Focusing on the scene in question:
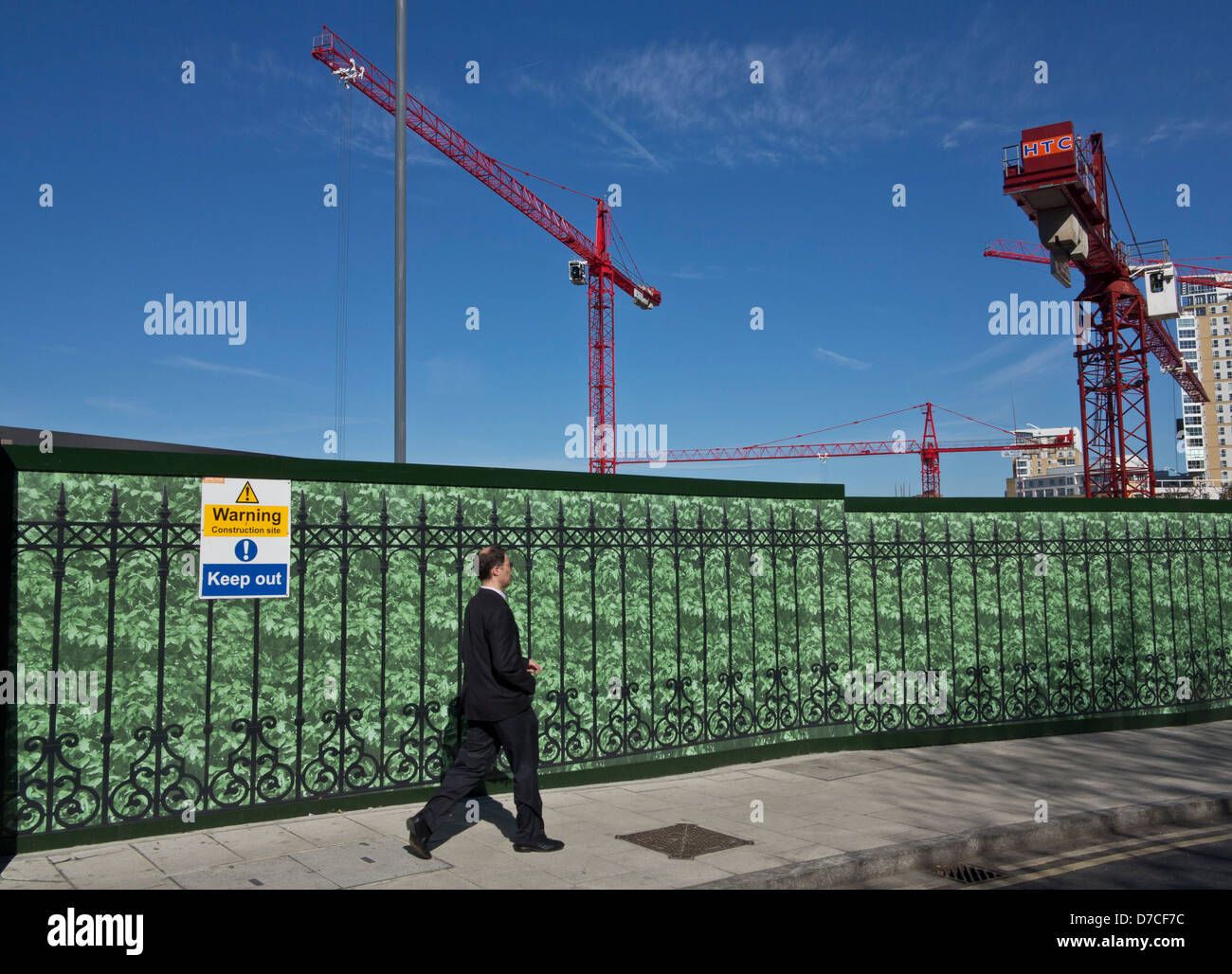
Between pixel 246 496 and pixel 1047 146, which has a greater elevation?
pixel 1047 146

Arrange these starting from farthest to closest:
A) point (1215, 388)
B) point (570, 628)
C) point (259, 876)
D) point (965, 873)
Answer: point (1215, 388), point (570, 628), point (965, 873), point (259, 876)

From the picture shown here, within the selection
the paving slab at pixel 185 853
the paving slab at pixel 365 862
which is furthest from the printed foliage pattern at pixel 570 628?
the paving slab at pixel 365 862

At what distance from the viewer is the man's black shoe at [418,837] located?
5.52 metres

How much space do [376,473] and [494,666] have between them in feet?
7.16

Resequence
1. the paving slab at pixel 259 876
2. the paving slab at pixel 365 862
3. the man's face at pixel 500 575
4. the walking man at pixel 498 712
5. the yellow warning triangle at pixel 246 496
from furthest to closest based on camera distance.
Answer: the yellow warning triangle at pixel 246 496
the man's face at pixel 500 575
the walking man at pixel 498 712
the paving slab at pixel 365 862
the paving slab at pixel 259 876

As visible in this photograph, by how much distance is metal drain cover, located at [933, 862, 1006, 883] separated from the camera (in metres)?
5.58

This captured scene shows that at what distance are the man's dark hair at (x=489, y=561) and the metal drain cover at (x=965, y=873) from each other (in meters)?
3.35

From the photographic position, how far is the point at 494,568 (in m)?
5.91

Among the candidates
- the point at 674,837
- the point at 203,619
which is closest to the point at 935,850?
the point at 674,837

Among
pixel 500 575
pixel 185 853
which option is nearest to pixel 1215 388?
pixel 500 575

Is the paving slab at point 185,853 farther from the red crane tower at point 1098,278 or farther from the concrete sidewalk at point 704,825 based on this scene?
the red crane tower at point 1098,278

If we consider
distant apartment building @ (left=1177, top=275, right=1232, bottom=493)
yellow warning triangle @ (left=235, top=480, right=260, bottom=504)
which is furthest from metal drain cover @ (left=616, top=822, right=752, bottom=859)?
distant apartment building @ (left=1177, top=275, right=1232, bottom=493)

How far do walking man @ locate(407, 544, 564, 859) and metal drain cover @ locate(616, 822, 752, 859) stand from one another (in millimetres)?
652

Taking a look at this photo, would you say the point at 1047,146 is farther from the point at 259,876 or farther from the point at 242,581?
the point at 259,876
